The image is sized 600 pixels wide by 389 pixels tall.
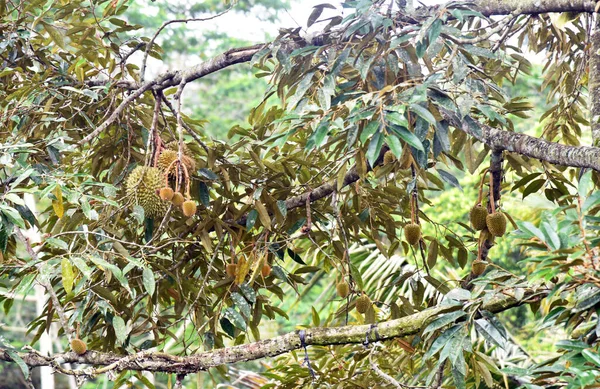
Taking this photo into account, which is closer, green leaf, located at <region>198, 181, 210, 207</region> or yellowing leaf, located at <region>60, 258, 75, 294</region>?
yellowing leaf, located at <region>60, 258, 75, 294</region>

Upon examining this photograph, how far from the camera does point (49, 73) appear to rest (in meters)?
2.03

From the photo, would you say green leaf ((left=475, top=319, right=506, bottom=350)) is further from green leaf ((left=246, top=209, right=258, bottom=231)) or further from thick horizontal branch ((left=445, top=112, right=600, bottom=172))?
green leaf ((left=246, top=209, right=258, bottom=231))

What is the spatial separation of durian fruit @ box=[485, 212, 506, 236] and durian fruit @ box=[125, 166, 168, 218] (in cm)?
69

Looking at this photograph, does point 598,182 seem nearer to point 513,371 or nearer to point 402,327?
point 402,327

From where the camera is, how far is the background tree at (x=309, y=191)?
128cm

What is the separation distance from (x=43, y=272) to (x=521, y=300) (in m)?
0.88

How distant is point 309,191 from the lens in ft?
6.34

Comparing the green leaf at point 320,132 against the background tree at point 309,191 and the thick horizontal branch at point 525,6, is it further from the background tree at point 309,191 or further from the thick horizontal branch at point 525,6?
the thick horizontal branch at point 525,6

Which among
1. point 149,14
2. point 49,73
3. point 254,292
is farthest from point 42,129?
point 149,14

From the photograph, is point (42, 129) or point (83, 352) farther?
point (42, 129)

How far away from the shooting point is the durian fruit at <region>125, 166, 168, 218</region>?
1.55 metres

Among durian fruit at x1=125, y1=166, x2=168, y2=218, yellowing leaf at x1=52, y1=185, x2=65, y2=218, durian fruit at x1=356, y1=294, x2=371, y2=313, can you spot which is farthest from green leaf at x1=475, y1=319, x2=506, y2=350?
yellowing leaf at x1=52, y1=185, x2=65, y2=218

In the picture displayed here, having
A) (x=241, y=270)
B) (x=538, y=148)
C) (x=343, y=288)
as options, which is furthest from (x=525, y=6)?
(x=241, y=270)

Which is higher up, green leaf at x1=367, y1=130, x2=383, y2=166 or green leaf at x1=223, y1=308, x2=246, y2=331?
green leaf at x1=367, y1=130, x2=383, y2=166
